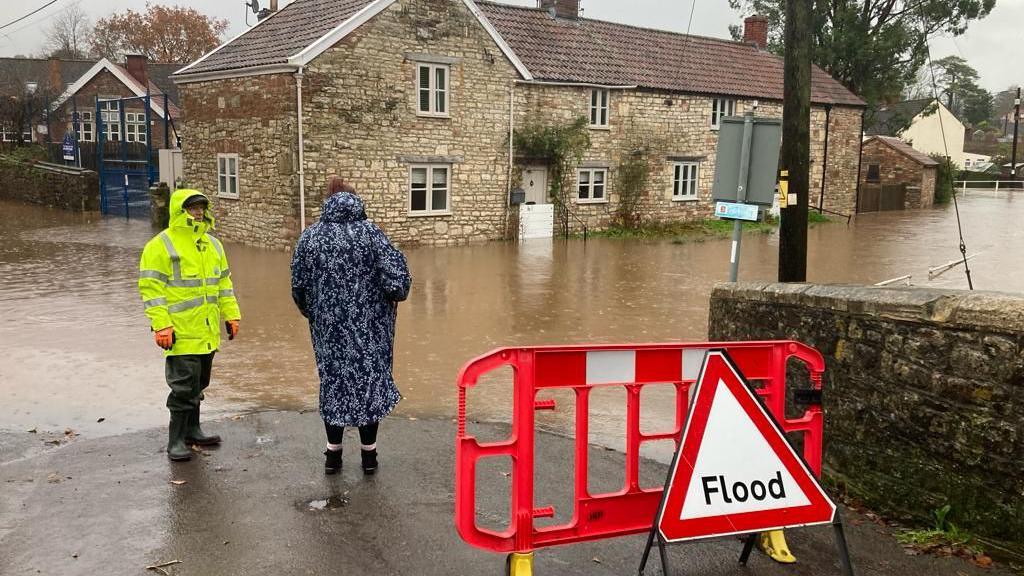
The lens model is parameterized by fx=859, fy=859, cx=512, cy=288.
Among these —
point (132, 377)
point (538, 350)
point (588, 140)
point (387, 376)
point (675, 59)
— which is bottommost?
point (132, 377)

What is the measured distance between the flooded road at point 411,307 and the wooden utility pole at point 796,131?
234cm

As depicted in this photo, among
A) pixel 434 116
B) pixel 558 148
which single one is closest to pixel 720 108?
pixel 558 148

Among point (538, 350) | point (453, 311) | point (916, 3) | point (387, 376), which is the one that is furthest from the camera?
point (916, 3)

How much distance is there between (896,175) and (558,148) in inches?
1198

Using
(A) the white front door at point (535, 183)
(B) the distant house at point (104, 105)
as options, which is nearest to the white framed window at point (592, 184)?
(A) the white front door at point (535, 183)

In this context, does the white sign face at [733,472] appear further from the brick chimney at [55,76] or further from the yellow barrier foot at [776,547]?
the brick chimney at [55,76]

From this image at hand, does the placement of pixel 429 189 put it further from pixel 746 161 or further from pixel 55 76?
pixel 55 76

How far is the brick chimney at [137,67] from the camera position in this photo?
46031 mm

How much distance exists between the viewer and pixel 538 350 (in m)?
3.91

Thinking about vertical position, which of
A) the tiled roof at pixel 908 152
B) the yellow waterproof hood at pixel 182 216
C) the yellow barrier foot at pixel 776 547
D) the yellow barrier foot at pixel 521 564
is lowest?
the yellow barrier foot at pixel 776 547

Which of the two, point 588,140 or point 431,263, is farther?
point 588,140

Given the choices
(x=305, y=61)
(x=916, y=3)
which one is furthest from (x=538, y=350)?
(x=916, y=3)

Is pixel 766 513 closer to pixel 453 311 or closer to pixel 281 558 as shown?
pixel 281 558

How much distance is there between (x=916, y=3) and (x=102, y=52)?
54590mm
